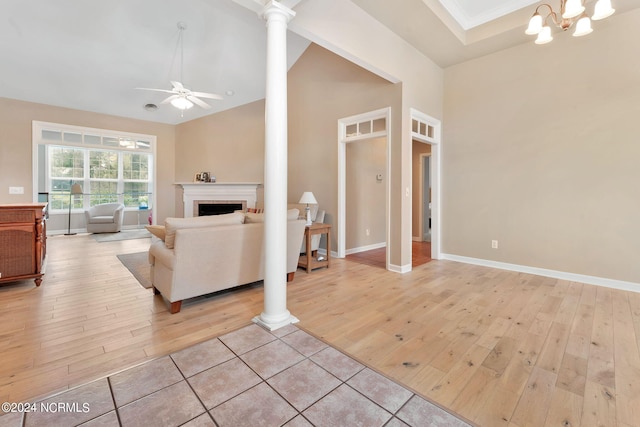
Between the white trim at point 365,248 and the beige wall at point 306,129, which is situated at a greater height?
the beige wall at point 306,129

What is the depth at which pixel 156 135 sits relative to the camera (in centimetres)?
756

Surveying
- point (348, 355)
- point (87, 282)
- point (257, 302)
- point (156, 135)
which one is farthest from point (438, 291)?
Answer: point (156, 135)

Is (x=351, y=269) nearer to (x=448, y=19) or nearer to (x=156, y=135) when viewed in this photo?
(x=448, y=19)

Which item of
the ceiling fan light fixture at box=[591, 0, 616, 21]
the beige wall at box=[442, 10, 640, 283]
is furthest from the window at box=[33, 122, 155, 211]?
the ceiling fan light fixture at box=[591, 0, 616, 21]

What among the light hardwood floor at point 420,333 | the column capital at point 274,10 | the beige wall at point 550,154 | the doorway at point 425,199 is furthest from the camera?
the doorway at point 425,199

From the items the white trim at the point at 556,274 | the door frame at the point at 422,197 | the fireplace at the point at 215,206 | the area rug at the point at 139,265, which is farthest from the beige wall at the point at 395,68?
the fireplace at the point at 215,206

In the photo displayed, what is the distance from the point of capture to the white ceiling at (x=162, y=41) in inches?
141

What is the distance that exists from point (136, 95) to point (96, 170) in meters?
2.78

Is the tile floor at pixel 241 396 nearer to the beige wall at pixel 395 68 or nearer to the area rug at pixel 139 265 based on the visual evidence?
the area rug at pixel 139 265

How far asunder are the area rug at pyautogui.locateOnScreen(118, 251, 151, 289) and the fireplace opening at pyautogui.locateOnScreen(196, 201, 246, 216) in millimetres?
2129

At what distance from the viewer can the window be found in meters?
6.44

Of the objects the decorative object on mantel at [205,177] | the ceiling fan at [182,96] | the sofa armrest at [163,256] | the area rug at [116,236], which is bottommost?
the area rug at [116,236]

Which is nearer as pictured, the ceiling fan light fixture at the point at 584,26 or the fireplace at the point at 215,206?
the ceiling fan light fixture at the point at 584,26

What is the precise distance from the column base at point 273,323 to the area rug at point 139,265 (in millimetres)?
1722
